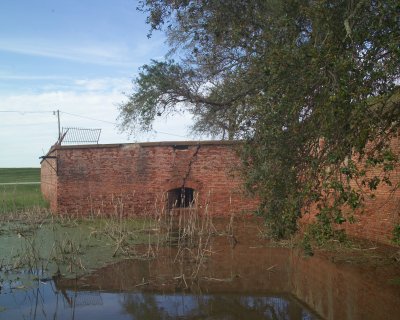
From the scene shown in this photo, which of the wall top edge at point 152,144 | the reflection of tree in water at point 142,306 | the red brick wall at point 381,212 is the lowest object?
the reflection of tree in water at point 142,306

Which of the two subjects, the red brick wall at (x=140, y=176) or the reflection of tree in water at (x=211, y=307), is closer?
the reflection of tree in water at (x=211, y=307)

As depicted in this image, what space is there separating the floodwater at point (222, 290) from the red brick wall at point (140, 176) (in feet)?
24.9

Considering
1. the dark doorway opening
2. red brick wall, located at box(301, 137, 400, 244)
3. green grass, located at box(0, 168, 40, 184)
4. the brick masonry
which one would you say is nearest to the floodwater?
red brick wall, located at box(301, 137, 400, 244)

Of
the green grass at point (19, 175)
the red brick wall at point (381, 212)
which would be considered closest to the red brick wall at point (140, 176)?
the red brick wall at point (381, 212)

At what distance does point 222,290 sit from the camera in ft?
28.8

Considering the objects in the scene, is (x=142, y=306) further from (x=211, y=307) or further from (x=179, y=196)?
(x=179, y=196)

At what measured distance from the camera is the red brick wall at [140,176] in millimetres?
18906

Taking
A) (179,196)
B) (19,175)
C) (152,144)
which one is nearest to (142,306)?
(152,144)

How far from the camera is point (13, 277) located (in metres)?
9.66

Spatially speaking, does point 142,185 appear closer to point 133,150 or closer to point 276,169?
point 133,150

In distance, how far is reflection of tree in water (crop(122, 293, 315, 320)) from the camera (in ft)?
24.4

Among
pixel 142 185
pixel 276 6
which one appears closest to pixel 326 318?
pixel 276 6

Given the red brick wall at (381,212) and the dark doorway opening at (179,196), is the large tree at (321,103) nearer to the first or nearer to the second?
the red brick wall at (381,212)

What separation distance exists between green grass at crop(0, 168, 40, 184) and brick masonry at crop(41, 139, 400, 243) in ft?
96.6
